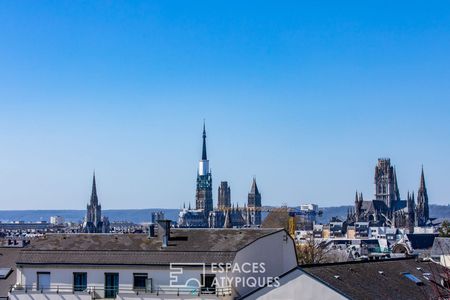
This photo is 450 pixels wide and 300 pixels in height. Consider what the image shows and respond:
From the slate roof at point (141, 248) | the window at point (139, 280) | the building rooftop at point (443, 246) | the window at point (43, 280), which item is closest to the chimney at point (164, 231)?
the slate roof at point (141, 248)

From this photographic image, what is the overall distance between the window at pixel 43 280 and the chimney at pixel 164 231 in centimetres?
602

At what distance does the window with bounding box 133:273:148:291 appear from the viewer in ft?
132

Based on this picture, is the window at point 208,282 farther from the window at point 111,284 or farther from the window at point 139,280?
the window at point 111,284

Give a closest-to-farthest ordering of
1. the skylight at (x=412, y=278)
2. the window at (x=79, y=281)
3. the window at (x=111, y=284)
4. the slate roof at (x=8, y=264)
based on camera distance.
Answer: the window at (x=111, y=284), the window at (x=79, y=281), the skylight at (x=412, y=278), the slate roof at (x=8, y=264)

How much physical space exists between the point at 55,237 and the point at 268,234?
1159 cm

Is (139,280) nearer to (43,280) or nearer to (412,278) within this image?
(43,280)

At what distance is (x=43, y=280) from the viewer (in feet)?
136

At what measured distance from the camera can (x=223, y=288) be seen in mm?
38969

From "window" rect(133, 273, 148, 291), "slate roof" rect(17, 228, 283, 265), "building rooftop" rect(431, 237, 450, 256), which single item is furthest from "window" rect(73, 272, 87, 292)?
"building rooftop" rect(431, 237, 450, 256)

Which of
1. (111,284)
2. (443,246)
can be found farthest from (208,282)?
(443,246)

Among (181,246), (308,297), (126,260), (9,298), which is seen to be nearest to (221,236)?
(181,246)

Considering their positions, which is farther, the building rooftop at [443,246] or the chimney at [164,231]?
the building rooftop at [443,246]

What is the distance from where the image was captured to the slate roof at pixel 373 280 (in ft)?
120

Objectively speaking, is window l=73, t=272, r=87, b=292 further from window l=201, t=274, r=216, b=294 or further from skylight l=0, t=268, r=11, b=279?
skylight l=0, t=268, r=11, b=279
